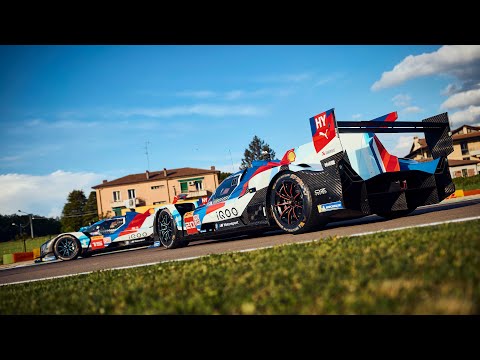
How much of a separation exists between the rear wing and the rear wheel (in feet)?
4.54

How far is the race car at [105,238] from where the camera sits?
435 inches

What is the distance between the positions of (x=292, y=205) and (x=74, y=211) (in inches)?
3159

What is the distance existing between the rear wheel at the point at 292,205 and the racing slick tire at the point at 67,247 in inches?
324

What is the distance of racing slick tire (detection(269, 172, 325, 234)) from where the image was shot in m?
5.50

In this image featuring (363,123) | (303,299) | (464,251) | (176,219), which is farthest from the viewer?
(176,219)

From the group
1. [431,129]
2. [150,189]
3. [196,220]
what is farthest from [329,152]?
[150,189]

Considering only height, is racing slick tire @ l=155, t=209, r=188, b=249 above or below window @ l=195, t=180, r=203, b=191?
below

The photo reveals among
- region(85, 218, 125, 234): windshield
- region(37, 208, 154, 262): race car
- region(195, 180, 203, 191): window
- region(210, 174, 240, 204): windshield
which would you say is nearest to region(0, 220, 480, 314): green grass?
region(210, 174, 240, 204): windshield

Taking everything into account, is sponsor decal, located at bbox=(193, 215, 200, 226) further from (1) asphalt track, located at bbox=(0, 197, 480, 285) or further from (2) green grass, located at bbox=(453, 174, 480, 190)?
(2) green grass, located at bbox=(453, 174, 480, 190)

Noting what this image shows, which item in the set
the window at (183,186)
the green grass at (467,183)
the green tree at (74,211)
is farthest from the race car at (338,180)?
the green tree at (74,211)
